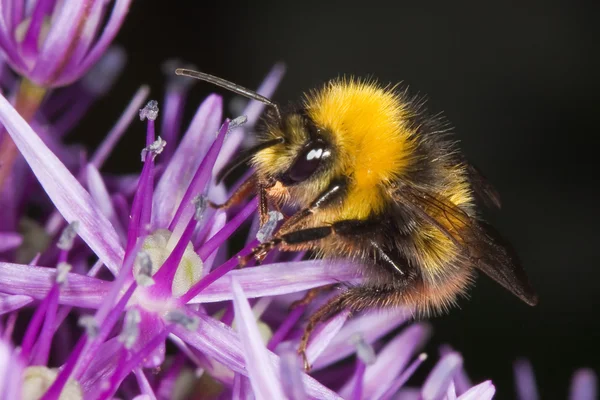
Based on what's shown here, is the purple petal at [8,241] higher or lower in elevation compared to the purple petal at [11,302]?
lower

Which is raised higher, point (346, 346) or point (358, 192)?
point (358, 192)

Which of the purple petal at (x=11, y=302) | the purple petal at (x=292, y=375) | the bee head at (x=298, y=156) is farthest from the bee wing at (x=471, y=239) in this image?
the purple petal at (x=11, y=302)

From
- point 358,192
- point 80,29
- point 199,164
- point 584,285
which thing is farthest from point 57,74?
point 584,285

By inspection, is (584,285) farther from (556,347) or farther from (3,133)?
(3,133)

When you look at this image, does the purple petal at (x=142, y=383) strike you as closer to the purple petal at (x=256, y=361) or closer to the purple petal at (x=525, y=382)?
the purple petal at (x=256, y=361)

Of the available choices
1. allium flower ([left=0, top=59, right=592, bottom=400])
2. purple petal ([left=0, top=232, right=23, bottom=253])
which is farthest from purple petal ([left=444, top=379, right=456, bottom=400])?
purple petal ([left=0, top=232, right=23, bottom=253])

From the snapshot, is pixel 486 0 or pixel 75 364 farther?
pixel 486 0

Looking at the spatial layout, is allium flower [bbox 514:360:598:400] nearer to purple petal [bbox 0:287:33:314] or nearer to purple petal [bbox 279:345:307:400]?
purple petal [bbox 279:345:307:400]
